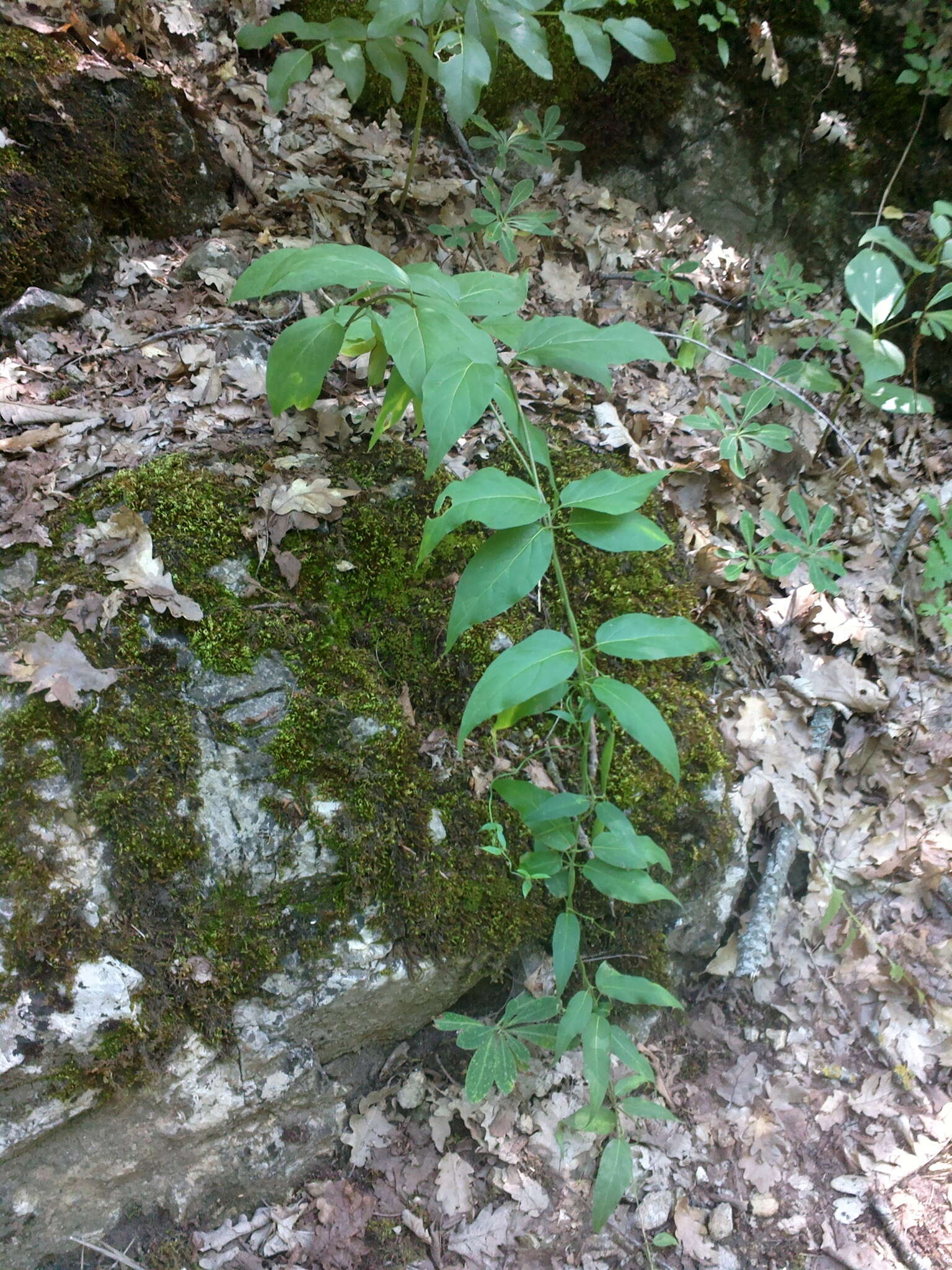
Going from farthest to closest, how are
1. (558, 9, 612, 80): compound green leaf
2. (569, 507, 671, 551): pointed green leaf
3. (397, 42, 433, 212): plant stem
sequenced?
(397, 42, 433, 212): plant stem < (558, 9, 612, 80): compound green leaf < (569, 507, 671, 551): pointed green leaf

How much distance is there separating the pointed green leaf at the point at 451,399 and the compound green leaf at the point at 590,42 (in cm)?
159

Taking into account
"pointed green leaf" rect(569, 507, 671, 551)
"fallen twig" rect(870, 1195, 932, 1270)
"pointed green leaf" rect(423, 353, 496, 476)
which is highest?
"pointed green leaf" rect(423, 353, 496, 476)

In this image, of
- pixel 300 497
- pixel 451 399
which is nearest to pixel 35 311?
pixel 300 497

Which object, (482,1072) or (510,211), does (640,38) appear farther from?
(482,1072)

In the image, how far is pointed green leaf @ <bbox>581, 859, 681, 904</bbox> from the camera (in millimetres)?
1792

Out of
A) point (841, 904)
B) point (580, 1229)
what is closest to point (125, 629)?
point (580, 1229)

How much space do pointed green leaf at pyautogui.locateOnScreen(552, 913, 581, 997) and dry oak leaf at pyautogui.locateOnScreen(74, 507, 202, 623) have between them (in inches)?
53.6

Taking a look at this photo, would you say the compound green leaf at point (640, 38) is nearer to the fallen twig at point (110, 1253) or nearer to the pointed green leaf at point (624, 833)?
the pointed green leaf at point (624, 833)

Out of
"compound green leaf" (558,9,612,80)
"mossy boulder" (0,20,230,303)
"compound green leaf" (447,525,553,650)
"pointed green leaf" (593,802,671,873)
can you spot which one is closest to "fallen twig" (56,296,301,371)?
"mossy boulder" (0,20,230,303)

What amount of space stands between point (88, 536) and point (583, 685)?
64.1 inches

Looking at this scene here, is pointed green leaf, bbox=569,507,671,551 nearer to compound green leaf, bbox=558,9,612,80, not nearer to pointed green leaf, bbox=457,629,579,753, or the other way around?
pointed green leaf, bbox=457,629,579,753

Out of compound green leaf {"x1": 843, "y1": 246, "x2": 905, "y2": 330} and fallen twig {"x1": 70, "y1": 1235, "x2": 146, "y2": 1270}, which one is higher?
compound green leaf {"x1": 843, "y1": 246, "x2": 905, "y2": 330}

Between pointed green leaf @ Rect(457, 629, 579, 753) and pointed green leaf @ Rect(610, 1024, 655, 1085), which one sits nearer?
pointed green leaf @ Rect(457, 629, 579, 753)

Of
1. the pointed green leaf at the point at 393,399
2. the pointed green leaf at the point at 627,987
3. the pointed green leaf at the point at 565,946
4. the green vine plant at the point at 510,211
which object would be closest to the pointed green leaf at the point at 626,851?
the pointed green leaf at the point at 565,946
